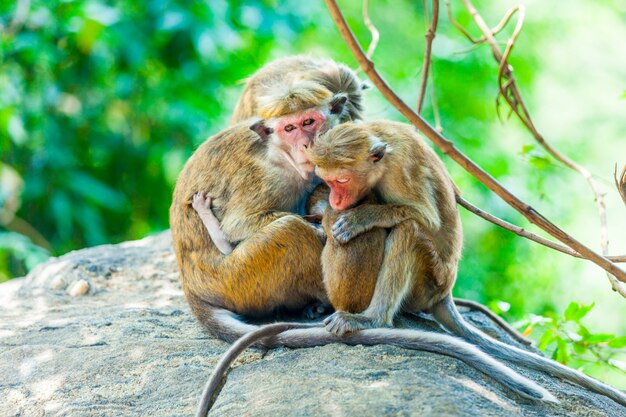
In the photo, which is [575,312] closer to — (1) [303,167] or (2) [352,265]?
(2) [352,265]

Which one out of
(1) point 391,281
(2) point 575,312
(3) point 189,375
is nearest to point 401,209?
(1) point 391,281

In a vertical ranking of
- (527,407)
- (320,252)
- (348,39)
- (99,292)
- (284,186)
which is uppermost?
(348,39)

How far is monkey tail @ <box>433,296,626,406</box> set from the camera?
14.4 ft

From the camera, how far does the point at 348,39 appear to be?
3941 mm

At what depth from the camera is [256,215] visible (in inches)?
212

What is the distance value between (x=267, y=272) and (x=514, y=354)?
1.74m

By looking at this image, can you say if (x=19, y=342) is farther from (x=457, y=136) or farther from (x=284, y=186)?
(x=457, y=136)

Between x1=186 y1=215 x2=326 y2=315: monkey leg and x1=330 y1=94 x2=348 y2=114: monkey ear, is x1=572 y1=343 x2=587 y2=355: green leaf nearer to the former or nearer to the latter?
x1=186 y1=215 x2=326 y2=315: monkey leg

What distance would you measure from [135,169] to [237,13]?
2.99 meters

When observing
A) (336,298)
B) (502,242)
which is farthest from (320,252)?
(502,242)

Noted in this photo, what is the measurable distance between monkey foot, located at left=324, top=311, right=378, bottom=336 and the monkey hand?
47 cm

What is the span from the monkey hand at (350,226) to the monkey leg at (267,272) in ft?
1.57

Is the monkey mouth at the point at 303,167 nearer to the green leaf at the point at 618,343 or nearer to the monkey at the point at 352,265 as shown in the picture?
the monkey at the point at 352,265

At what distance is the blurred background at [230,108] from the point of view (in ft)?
36.0
